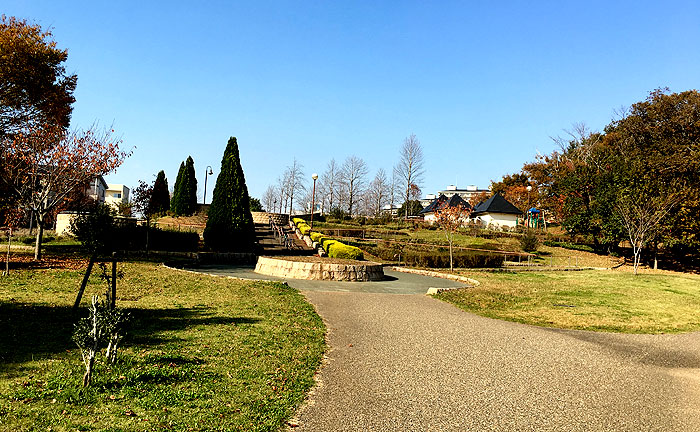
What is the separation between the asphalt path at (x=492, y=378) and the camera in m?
4.55

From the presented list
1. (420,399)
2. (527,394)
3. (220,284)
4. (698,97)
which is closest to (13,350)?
(420,399)

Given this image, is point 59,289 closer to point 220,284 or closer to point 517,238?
point 220,284

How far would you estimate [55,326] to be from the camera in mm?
6762

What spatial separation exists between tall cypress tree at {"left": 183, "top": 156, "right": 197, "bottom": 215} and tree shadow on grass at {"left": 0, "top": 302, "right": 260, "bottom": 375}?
122 feet

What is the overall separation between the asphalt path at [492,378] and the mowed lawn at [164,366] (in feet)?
1.63

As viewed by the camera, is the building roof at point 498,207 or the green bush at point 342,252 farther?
the building roof at point 498,207

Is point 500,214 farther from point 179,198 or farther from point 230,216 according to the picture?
point 230,216

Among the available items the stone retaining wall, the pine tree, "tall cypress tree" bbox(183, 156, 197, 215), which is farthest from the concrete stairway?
the pine tree

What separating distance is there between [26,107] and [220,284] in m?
12.9

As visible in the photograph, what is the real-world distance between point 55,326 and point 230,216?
608 inches

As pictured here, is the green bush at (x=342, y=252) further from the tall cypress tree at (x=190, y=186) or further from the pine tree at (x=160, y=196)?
the pine tree at (x=160, y=196)

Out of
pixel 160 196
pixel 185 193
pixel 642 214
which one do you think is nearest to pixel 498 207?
pixel 642 214

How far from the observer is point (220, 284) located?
12617 mm

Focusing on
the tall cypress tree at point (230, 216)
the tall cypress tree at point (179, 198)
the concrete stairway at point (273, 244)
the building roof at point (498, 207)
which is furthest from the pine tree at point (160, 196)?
the building roof at point (498, 207)
